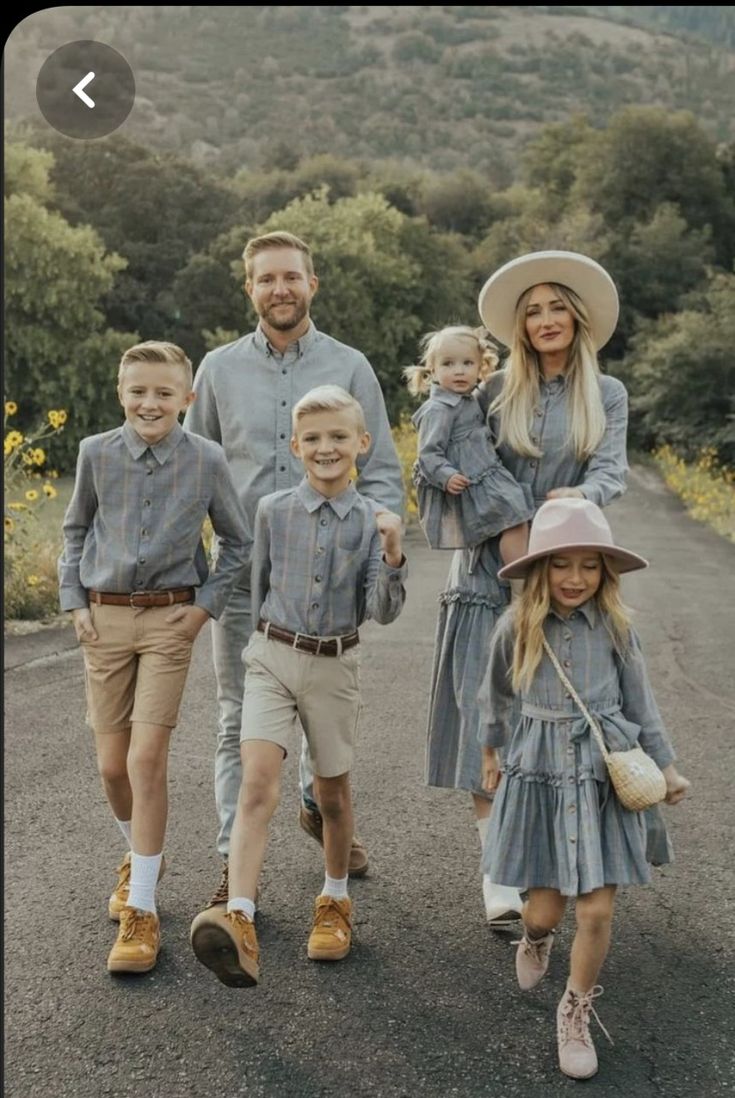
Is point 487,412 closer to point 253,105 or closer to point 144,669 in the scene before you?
point 144,669

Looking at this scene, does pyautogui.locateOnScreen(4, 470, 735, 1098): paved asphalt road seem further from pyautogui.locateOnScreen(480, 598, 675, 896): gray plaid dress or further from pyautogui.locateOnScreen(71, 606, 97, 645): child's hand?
pyautogui.locateOnScreen(71, 606, 97, 645): child's hand

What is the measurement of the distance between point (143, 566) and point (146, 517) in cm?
16

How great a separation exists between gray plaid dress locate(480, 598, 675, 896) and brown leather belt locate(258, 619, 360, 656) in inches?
20.4

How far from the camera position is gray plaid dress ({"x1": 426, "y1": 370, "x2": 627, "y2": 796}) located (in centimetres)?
404

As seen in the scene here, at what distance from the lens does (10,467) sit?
35.8ft

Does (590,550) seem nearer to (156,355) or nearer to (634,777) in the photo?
(634,777)

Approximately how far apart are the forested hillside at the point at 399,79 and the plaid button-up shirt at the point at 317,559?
90069 millimetres

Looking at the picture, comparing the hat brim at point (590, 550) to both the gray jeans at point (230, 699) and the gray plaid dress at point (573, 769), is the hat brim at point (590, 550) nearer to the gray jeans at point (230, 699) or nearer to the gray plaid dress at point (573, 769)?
the gray plaid dress at point (573, 769)

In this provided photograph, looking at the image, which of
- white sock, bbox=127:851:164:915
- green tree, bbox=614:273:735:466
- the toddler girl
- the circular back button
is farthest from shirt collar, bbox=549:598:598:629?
green tree, bbox=614:273:735:466

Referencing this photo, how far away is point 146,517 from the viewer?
13.0ft

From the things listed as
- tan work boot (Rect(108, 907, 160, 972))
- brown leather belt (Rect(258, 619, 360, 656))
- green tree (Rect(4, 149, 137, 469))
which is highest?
green tree (Rect(4, 149, 137, 469))

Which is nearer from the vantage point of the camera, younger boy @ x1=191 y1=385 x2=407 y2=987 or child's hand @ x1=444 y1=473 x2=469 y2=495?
younger boy @ x1=191 y1=385 x2=407 y2=987

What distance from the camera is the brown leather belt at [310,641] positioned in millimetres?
3781

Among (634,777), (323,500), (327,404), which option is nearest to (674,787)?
(634,777)
